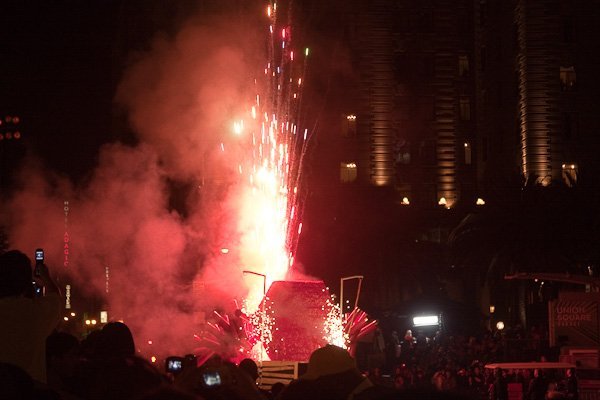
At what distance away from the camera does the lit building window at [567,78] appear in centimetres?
4838

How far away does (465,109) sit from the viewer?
5306 centimetres

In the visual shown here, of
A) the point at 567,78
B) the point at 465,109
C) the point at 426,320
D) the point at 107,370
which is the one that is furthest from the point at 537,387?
the point at 465,109

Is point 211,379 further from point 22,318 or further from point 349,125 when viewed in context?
point 349,125

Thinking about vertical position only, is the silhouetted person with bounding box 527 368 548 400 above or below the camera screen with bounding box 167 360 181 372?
below

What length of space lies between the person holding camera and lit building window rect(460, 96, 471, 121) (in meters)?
47.9

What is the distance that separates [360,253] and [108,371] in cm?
3660

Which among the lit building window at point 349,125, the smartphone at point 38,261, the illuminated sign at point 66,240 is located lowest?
the smartphone at point 38,261

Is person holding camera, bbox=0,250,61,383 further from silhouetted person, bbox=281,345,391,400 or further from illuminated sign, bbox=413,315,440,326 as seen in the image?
illuminated sign, bbox=413,315,440,326

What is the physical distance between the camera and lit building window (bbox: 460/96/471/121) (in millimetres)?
52906

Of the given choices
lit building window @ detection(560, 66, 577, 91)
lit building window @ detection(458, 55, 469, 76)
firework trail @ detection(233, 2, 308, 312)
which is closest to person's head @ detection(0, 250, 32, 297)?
firework trail @ detection(233, 2, 308, 312)

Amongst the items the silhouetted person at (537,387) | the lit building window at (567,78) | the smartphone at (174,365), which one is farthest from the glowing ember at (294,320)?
the lit building window at (567,78)

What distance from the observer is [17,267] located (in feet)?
19.7

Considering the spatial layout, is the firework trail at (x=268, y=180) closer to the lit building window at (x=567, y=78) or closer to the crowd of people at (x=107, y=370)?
the crowd of people at (x=107, y=370)

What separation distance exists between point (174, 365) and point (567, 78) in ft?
144
